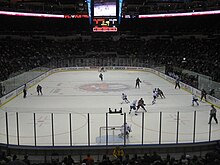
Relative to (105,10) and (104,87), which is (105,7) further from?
(104,87)

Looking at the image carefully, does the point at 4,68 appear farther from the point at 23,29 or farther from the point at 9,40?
the point at 23,29

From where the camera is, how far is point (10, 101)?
1898 centimetres

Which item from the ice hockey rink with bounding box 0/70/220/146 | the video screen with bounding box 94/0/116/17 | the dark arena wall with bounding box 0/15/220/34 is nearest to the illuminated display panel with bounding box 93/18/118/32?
the video screen with bounding box 94/0/116/17

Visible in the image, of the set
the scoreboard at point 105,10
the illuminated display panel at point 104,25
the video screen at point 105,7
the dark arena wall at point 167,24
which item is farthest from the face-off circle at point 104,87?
the dark arena wall at point 167,24

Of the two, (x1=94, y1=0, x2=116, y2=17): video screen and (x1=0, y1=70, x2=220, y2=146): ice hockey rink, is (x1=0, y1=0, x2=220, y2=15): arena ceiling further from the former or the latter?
(x1=0, y1=70, x2=220, y2=146): ice hockey rink

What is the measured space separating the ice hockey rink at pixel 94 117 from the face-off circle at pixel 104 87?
8 centimetres

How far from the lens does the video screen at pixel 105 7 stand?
2653cm

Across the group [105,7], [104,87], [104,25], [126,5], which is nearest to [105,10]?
[105,7]

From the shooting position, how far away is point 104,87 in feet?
82.4

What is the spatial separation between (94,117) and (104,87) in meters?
10.8

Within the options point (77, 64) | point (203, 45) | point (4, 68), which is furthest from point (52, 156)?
point (203, 45)

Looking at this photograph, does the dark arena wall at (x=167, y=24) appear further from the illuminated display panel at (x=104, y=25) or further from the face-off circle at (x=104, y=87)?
the face-off circle at (x=104, y=87)

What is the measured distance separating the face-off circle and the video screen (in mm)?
6586

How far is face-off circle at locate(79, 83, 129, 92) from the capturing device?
2403 cm
